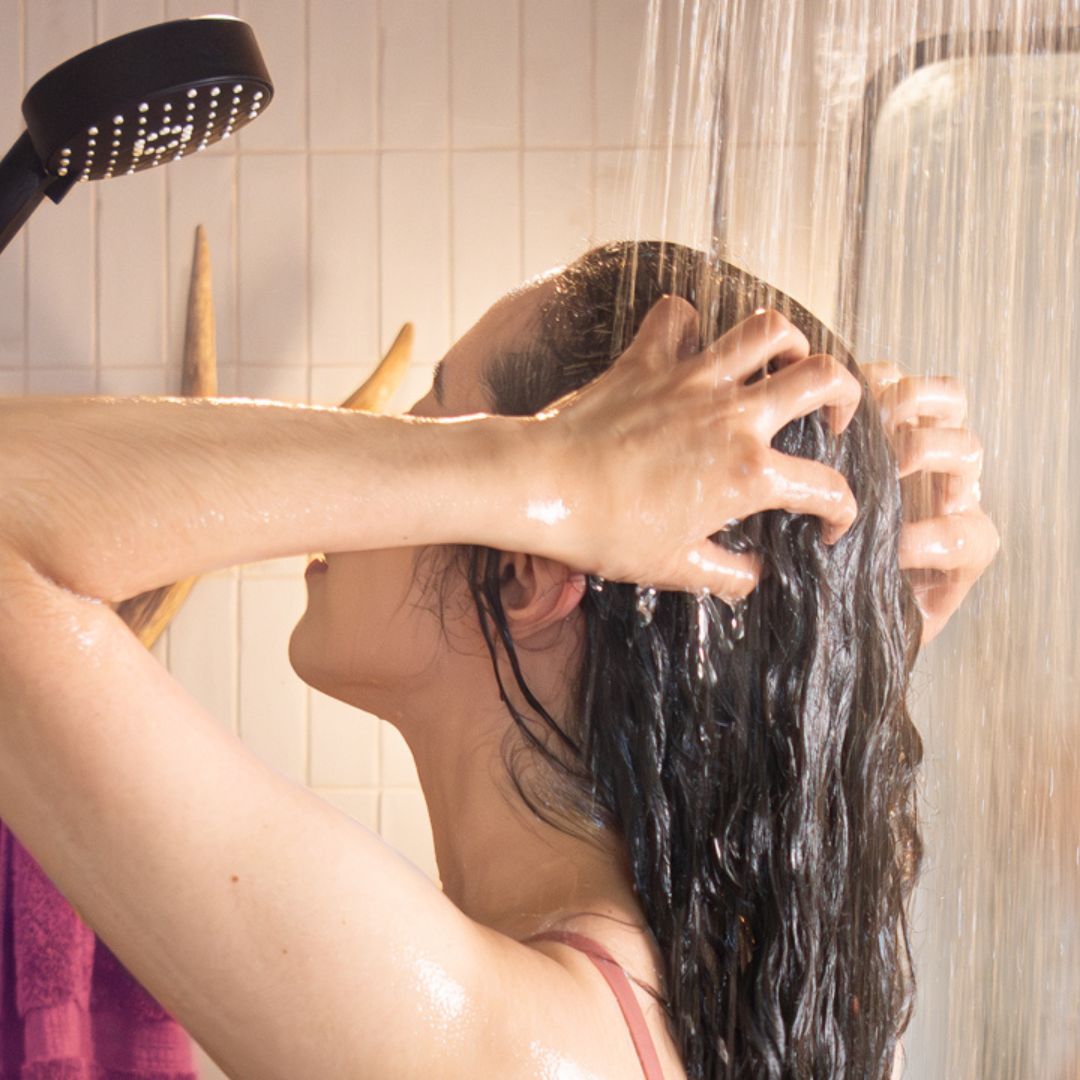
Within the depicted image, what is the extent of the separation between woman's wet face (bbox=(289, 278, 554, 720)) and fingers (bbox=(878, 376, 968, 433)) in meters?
0.20

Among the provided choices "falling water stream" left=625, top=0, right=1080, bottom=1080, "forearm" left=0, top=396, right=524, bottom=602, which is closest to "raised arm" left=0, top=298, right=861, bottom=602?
"forearm" left=0, top=396, right=524, bottom=602

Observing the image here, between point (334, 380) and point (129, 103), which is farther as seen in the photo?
point (334, 380)

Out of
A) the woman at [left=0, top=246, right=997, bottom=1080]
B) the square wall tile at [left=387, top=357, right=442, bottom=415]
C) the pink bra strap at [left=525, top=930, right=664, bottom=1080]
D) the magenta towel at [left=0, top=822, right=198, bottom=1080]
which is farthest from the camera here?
the square wall tile at [left=387, top=357, right=442, bottom=415]

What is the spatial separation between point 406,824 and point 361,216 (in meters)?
0.68

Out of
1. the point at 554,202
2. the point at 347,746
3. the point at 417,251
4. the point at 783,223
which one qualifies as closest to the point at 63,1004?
the point at 347,746

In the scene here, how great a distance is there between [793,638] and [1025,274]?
421 millimetres

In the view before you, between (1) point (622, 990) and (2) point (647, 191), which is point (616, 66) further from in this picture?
(1) point (622, 990)

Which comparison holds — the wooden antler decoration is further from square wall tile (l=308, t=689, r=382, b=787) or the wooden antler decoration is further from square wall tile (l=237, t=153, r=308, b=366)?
square wall tile (l=308, t=689, r=382, b=787)

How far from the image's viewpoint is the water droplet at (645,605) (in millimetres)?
691

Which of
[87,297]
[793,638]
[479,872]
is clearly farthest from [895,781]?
[87,297]

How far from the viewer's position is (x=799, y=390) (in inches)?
24.0

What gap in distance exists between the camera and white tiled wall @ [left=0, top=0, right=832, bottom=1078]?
151 centimetres

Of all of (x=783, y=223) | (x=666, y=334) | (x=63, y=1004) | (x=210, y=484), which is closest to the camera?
(x=210, y=484)

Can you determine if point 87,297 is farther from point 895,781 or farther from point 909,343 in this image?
point 895,781
